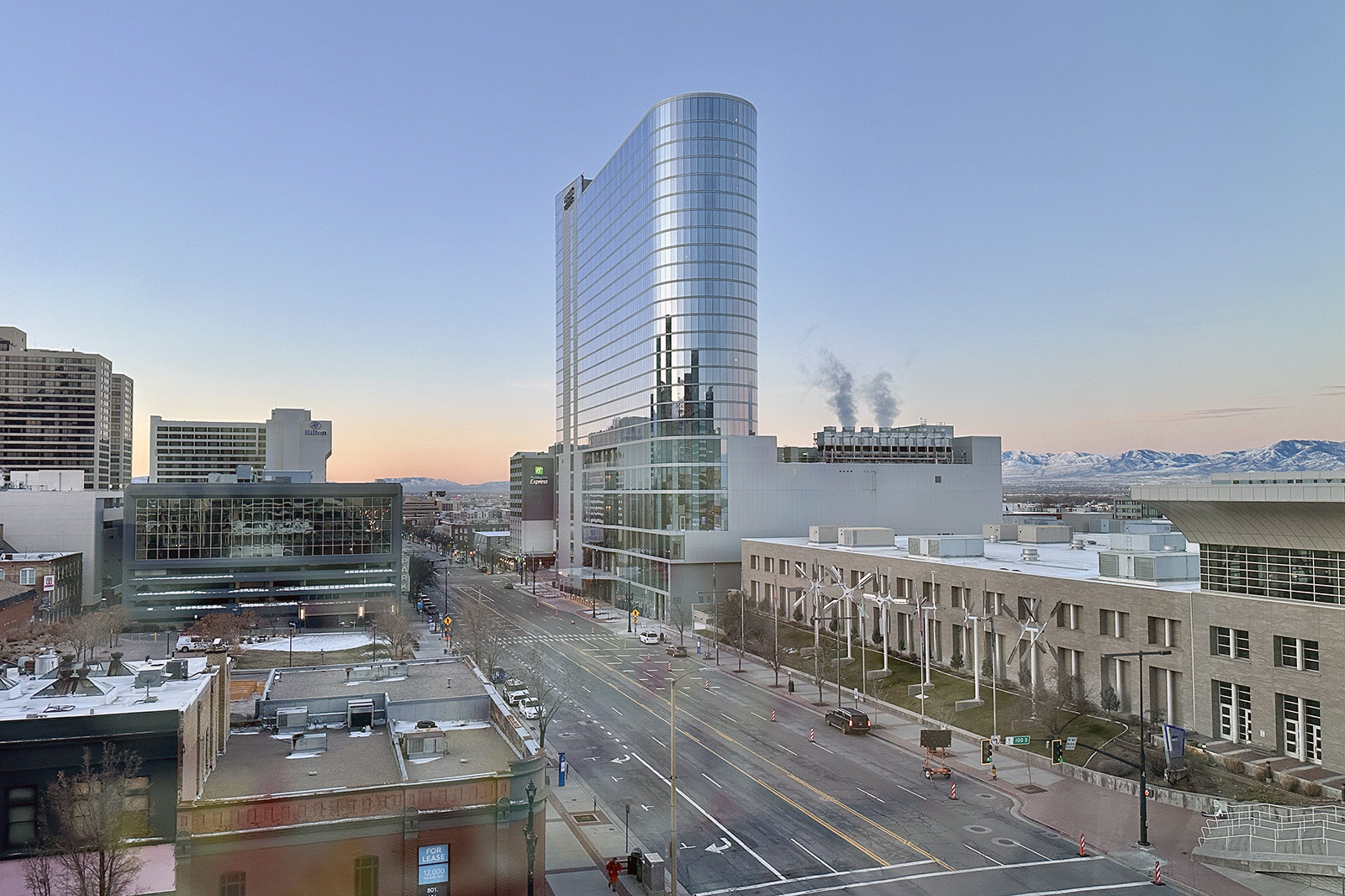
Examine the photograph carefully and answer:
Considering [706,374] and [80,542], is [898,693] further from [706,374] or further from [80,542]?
[80,542]

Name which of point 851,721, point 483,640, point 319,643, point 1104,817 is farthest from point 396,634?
point 1104,817

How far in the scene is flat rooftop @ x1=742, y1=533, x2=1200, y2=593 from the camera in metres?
63.7

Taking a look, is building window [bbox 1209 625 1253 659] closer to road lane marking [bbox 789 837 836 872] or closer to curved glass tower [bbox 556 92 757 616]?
road lane marking [bbox 789 837 836 872]

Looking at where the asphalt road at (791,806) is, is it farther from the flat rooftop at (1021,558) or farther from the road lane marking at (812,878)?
the flat rooftop at (1021,558)

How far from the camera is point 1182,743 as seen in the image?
48.7 metres

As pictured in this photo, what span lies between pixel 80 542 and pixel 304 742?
120767mm

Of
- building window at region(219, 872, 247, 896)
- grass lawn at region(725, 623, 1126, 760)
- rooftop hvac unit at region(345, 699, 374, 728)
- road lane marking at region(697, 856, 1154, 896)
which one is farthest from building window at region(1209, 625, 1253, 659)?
building window at region(219, 872, 247, 896)

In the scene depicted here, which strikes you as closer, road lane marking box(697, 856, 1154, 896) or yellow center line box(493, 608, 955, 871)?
road lane marking box(697, 856, 1154, 896)

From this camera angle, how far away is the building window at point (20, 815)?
27.0 metres

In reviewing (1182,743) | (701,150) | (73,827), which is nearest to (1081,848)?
(1182,743)

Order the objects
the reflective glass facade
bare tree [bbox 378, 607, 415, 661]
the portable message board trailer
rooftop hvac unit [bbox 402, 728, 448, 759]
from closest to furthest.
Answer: rooftop hvac unit [bbox 402, 728, 448, 759] → the portable message board trailer → bare tree [bbox 378, 607, 415, 661] → the reflective glass facade

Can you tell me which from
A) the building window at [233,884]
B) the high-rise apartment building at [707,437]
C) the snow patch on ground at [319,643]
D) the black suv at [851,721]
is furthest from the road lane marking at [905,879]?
the high-rise apartment building at [707,437]

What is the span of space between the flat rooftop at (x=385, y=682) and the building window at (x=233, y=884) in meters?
12.4

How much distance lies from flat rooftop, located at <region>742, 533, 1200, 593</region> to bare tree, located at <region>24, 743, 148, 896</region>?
5484 centimetres
